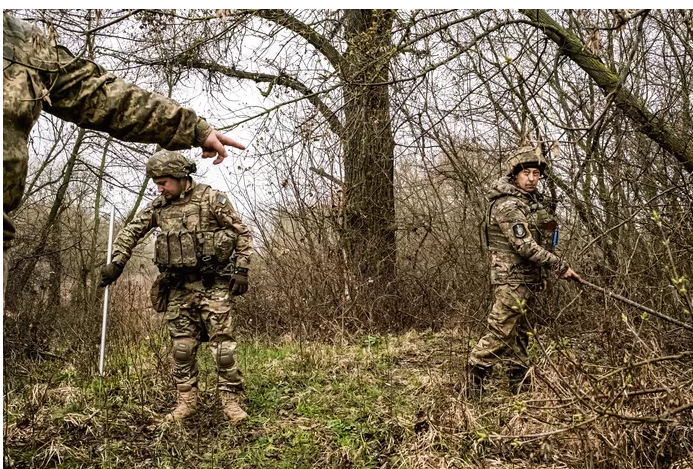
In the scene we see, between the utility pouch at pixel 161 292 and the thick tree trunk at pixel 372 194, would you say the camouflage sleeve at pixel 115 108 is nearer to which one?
the utility pouch at pixel 161 292

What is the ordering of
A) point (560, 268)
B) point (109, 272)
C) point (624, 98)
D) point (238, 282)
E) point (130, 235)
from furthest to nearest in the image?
1. point (624, 98)
2. point (130, 235)
3. point (109, 272)
4. point (238, 282)
5. point (560, 268)

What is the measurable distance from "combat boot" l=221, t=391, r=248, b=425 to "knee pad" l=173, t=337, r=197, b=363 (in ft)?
1.36

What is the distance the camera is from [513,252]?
4625 mm

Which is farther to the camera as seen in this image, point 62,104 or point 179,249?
point 179,249

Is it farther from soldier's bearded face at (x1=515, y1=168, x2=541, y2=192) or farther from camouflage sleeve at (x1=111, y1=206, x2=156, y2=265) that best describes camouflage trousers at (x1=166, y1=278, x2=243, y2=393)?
soldier's bearded face at (x1=515, y1=168, x2=541, y2=192)

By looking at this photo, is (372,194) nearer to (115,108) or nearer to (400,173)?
(400,173)

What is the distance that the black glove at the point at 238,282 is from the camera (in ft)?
14.4

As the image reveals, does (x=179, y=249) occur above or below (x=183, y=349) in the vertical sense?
above

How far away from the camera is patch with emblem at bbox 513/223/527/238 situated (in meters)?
4.44

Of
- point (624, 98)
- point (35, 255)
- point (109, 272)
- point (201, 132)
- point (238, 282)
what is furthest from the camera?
point (35, 255)

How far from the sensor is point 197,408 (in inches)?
181

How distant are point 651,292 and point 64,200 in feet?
26.3

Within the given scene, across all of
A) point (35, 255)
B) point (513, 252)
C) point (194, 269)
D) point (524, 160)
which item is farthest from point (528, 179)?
point (35, 255)

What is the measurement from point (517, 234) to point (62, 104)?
10.8ft
